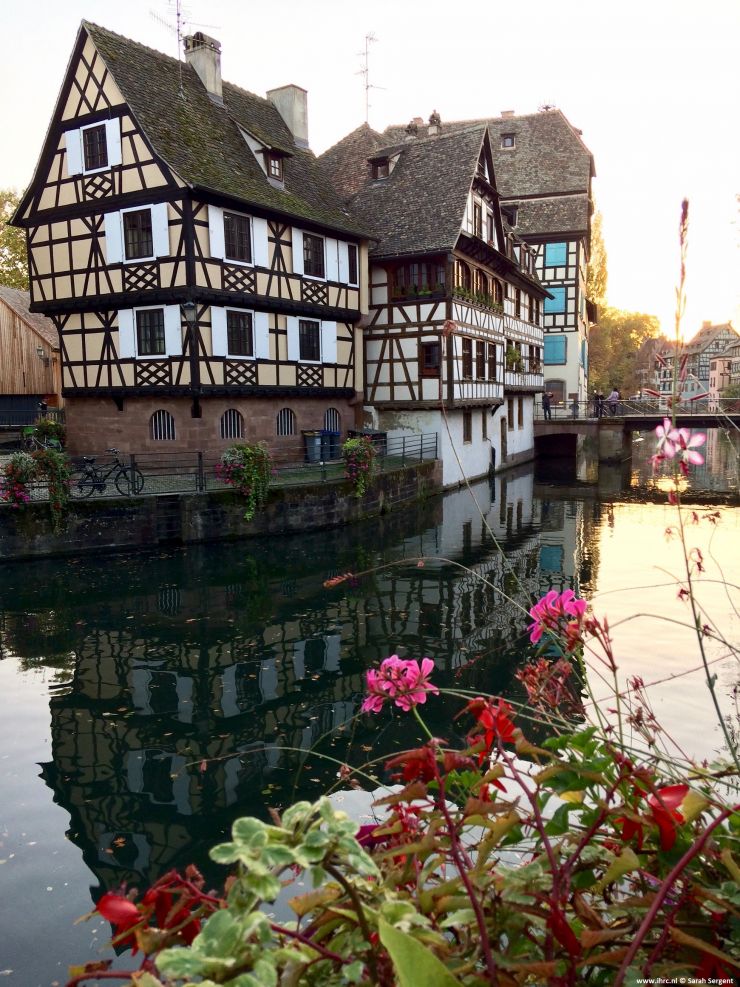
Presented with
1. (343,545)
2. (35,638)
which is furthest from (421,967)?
(343,545)

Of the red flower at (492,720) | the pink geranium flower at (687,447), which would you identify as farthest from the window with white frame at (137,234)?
the red flower at (492,720)

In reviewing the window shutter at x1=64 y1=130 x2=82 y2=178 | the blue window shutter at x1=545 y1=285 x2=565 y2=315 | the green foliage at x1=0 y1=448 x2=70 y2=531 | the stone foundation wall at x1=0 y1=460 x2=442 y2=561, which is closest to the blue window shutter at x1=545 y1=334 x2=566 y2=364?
the blue window shutter at x1=545 y1=285 x2=565 y2=315

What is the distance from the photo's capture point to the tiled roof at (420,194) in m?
27.6

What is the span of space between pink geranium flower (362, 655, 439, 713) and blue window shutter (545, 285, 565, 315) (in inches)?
1910

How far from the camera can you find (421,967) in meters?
1.24

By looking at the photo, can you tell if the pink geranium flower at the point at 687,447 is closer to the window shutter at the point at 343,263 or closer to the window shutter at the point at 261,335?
the window shutter at the point at 261,335

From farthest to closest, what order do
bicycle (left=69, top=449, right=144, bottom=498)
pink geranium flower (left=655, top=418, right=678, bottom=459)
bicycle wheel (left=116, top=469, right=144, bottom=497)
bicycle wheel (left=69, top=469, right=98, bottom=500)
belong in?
bicycle wheel (left=116, top=469, right=144, bottom=497), bicycle (left=69, top=449, right=144, bottom=498), bicycle wheel (left=69, top=469, right=98, bottom=500), pink geranium flower (left=655, top=418, right=678, bottom=459)

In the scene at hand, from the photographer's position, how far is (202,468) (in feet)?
61.2

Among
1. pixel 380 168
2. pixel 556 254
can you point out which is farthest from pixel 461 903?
pixel 556 254

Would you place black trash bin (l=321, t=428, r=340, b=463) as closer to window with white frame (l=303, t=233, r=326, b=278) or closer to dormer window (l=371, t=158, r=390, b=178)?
window with white frame (l=303, t=233, r=326, b=278)

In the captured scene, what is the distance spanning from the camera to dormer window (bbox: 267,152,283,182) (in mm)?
25375

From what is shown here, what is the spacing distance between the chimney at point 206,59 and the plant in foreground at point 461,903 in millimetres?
28475

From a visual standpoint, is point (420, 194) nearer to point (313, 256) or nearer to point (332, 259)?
point (332, 259)

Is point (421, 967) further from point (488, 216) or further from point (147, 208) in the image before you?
point (488, 216)
